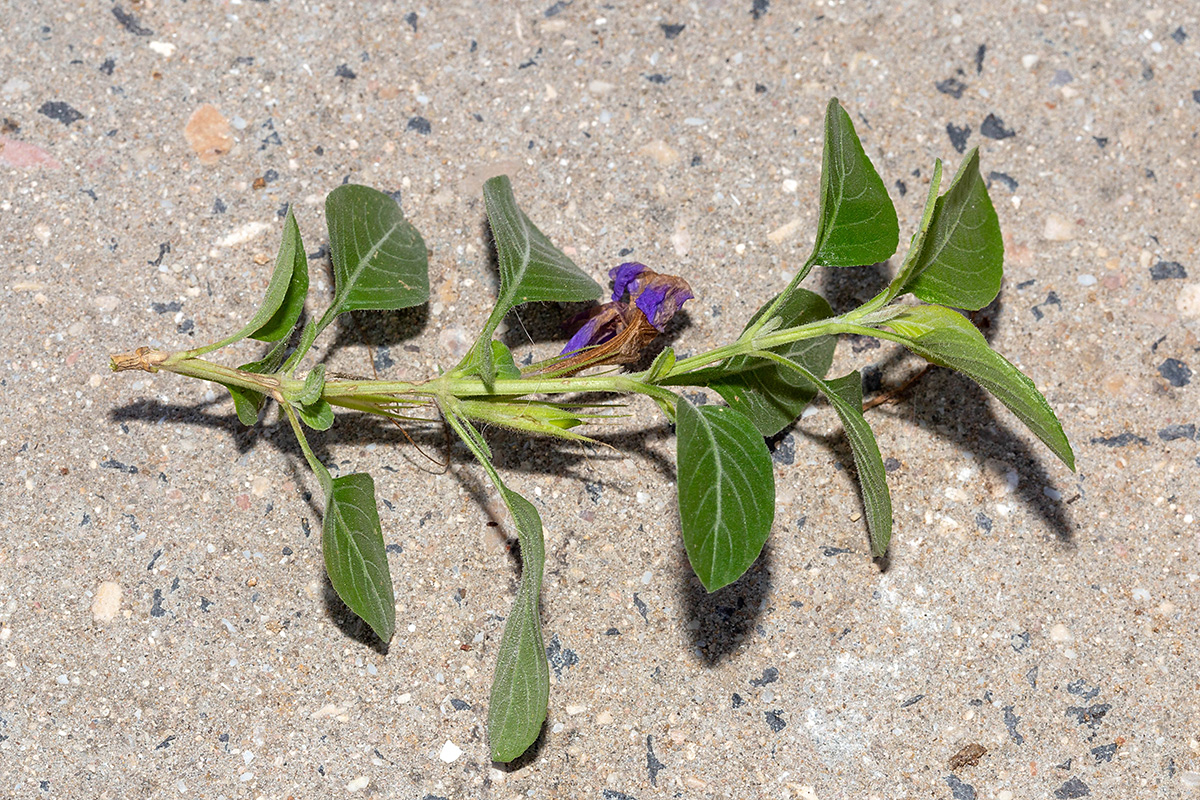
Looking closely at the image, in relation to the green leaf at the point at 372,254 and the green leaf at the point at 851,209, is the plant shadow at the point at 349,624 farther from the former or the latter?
the green leaf at the point at 851,209

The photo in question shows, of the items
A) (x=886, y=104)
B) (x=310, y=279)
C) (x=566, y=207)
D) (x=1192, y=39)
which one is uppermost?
(x=1192, y=39)

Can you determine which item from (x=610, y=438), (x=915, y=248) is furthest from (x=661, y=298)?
(x=915, y=248)

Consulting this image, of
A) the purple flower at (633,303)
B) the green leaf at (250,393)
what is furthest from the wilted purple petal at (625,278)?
the green leaf at (250,393)

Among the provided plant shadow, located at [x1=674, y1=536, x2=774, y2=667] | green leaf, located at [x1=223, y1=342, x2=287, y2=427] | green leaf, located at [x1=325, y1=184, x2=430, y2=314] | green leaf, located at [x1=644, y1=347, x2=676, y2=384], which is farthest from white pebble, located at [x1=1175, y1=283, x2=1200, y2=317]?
green leaf, located at [x1=223, y1=342, x2=287, y2=427]

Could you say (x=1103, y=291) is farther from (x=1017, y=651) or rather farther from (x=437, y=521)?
(x=437, y=521)

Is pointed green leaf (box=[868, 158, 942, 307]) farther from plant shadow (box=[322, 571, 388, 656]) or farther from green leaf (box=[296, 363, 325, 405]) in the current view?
plant shadow (box=[322, 571, 388, 656])

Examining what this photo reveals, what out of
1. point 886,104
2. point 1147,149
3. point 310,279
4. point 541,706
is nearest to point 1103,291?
point 1147,149
